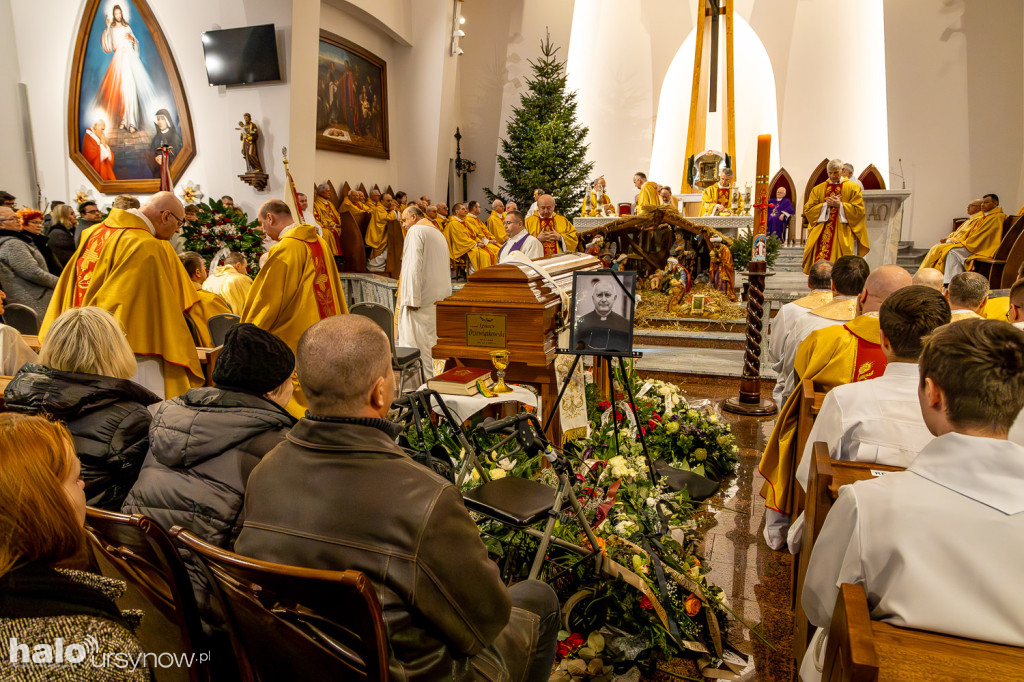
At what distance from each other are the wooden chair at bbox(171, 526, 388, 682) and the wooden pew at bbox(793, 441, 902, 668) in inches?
52.7

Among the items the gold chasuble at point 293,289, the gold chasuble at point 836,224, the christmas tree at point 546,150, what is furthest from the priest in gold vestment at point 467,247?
the gold chasuble at point 293,289

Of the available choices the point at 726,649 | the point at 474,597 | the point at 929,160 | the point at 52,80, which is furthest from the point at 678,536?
the point at 929,160

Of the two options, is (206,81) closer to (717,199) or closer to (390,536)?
(717,199)

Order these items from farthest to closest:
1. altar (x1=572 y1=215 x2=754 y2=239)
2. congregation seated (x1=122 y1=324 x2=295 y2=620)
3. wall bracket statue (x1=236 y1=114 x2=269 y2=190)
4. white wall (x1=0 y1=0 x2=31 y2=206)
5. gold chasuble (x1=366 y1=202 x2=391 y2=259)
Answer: gold chasuble (x1=366 y1=202 x2=391 y2=259), white wall (x1=0 y1=0 x2=31 y2=206), altar (x1=572 y1=215 x2=754 y2=239), wall bracket statue (x1=236 y1=114 x2=269 y2=190), congregation seated (x1=122 y1=324 x2=295 y2=620)

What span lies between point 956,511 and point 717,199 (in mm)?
10140

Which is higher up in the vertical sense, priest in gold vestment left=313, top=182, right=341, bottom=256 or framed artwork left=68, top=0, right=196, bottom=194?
framed artwork left=68, top=0, right=196, bottom=194

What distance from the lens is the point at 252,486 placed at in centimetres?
138

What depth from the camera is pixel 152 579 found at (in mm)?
1417

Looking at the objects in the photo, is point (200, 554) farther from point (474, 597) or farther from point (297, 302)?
point (297, 302)

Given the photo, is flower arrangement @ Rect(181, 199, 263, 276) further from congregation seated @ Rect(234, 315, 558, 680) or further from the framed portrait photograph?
congregation seated @ Rect(234, 315, 558, 680)

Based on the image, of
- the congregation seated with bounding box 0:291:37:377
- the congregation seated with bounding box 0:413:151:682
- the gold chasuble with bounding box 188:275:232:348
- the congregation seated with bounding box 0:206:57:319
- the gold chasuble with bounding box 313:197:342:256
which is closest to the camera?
the congregation seated with bounding box 0:413:151:682

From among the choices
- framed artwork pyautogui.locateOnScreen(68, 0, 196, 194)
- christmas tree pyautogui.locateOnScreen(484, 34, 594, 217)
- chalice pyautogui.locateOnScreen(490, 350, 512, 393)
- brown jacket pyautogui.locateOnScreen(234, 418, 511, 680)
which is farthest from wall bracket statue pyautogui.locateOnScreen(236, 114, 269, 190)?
brown jacket pyautogui.locateOnScreen(234, 418, 511, 680)

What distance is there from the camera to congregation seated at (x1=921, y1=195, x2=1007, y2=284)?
9609mm

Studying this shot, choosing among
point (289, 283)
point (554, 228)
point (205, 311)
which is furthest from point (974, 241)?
point (205, 311)
